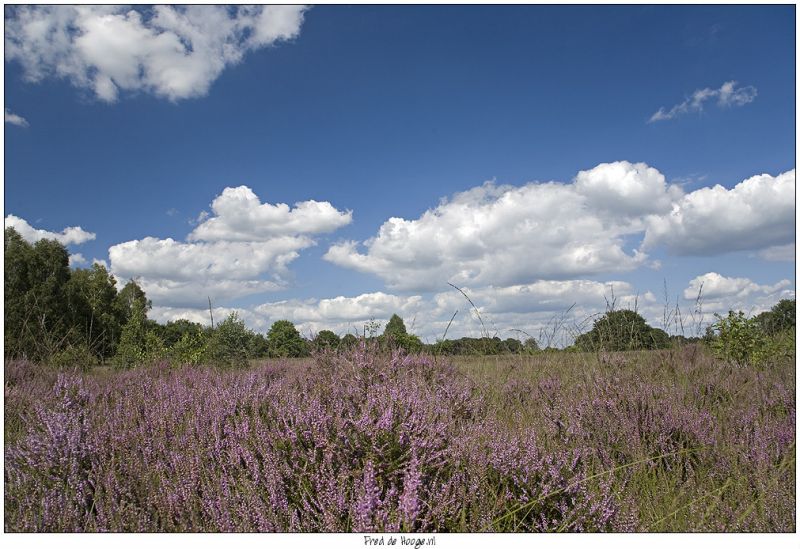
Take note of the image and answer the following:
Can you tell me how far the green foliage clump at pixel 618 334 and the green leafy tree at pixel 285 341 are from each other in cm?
335

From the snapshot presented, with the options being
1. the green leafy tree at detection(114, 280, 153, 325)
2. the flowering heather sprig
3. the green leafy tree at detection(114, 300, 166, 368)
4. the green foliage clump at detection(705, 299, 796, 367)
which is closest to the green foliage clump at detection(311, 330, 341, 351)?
the flowering heather sprig

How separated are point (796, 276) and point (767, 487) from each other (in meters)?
0.97

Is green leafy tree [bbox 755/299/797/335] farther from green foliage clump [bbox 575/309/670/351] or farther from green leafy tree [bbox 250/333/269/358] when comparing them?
green leafy tree [bbox 250/333/269/358]

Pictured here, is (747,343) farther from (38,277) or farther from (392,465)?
(38,277)

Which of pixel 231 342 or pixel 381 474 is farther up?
pixel 231 342

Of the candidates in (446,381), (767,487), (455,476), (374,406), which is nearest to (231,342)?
(446,381)

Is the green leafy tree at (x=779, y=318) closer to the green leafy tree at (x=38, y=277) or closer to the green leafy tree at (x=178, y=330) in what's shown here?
the green leafy tree at (x=178, y=330)

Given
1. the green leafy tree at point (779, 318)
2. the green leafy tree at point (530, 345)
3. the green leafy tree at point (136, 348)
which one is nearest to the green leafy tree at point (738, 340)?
the green leafy tree at point (779, 318)

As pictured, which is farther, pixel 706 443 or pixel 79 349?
pixel 79 349

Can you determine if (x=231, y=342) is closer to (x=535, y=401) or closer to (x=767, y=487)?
(x=535, y=401)

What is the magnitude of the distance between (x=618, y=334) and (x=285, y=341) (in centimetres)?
410

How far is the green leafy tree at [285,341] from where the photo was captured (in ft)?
20.6

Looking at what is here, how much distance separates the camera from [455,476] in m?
2.04

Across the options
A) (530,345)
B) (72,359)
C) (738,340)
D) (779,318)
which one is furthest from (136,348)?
(779,318)
